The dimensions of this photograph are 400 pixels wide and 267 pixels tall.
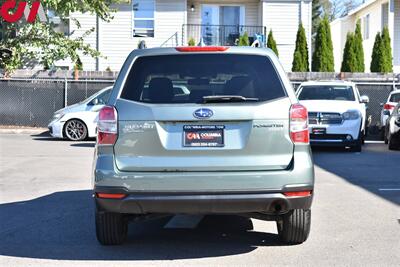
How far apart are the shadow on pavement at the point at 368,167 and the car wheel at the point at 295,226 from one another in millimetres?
2989

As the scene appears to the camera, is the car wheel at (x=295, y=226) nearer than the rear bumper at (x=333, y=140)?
Yes

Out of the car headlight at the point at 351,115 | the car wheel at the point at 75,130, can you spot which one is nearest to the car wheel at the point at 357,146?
the car headlight at the point at 351,115

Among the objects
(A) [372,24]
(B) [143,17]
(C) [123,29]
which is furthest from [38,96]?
(A) [372,24]

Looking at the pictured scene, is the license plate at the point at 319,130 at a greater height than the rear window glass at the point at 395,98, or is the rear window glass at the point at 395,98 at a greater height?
the rear window glass at the point at 395,98

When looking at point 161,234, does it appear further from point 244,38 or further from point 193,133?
point 244,38

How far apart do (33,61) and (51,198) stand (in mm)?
18858

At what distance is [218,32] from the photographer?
28.7 meters

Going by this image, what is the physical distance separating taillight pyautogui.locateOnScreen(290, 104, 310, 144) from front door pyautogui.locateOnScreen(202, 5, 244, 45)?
75.2ft

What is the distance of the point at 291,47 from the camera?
2848 cm

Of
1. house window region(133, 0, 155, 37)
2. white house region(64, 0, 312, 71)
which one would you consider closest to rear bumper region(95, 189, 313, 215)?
white house region(64, 0, 312, 71)

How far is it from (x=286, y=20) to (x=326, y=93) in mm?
12067

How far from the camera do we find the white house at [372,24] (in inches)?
1184

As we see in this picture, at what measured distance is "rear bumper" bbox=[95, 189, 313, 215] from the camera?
18.4ft

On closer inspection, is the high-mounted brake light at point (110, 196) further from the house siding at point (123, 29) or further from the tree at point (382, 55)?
the house siding at point (123, 29)
